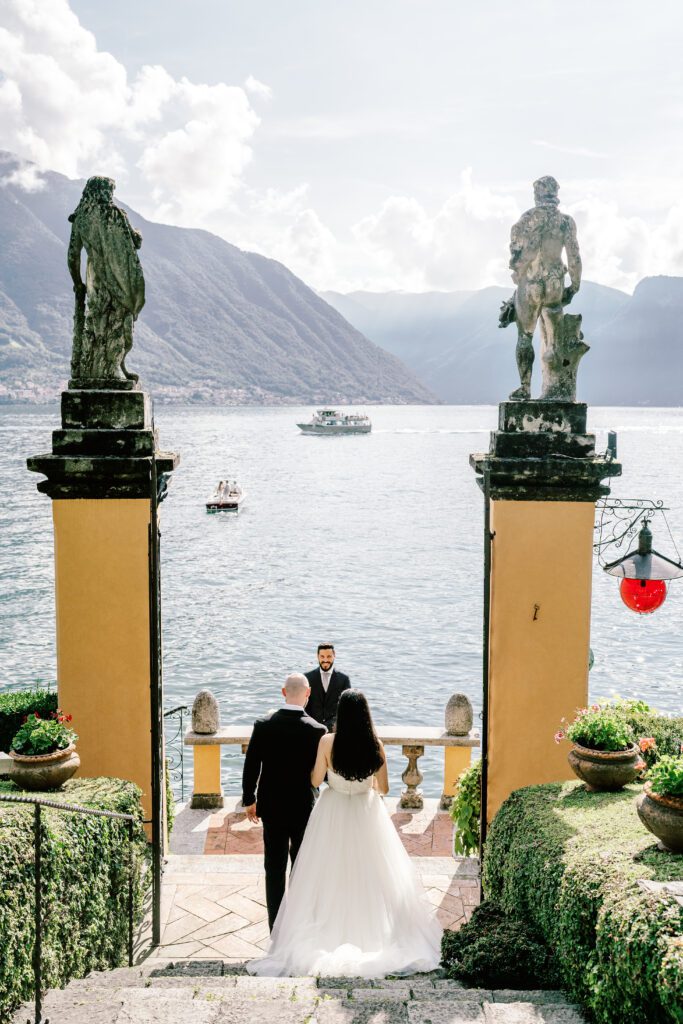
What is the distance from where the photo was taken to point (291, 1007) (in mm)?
4305

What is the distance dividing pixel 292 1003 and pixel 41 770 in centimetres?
285

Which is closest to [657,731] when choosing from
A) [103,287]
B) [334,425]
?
[103,287]

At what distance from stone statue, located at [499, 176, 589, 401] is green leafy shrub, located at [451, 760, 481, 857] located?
334 cm

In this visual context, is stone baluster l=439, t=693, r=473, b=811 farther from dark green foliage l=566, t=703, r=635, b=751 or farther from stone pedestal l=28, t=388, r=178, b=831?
stone pedestal l=28, t=388, r=178, b=831

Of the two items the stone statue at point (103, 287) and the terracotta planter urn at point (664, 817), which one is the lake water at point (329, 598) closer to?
the stone statue at point (103, 287)

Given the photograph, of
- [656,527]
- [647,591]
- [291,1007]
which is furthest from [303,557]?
[291,1007]

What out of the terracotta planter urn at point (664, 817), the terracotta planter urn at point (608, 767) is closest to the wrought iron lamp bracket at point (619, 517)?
the terracotta planter urn at point (608, 767)

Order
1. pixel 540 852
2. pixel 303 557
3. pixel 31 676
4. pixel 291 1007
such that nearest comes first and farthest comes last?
pixel 291 1007, pixel 540 852, pixel 31 676, pixel 303 557

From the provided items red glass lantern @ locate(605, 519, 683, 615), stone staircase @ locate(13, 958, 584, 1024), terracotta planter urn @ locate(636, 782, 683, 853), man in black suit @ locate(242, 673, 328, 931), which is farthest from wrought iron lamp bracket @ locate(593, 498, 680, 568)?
stone staircase @ locate(13, 958, 584, 1024)

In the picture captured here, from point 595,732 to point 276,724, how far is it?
2.31 meters

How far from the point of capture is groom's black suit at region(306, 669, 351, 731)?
7824 mm

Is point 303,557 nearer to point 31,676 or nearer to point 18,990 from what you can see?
point 31,676

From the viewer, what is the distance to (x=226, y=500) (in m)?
59.2

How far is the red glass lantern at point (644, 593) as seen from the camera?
25.2ft
